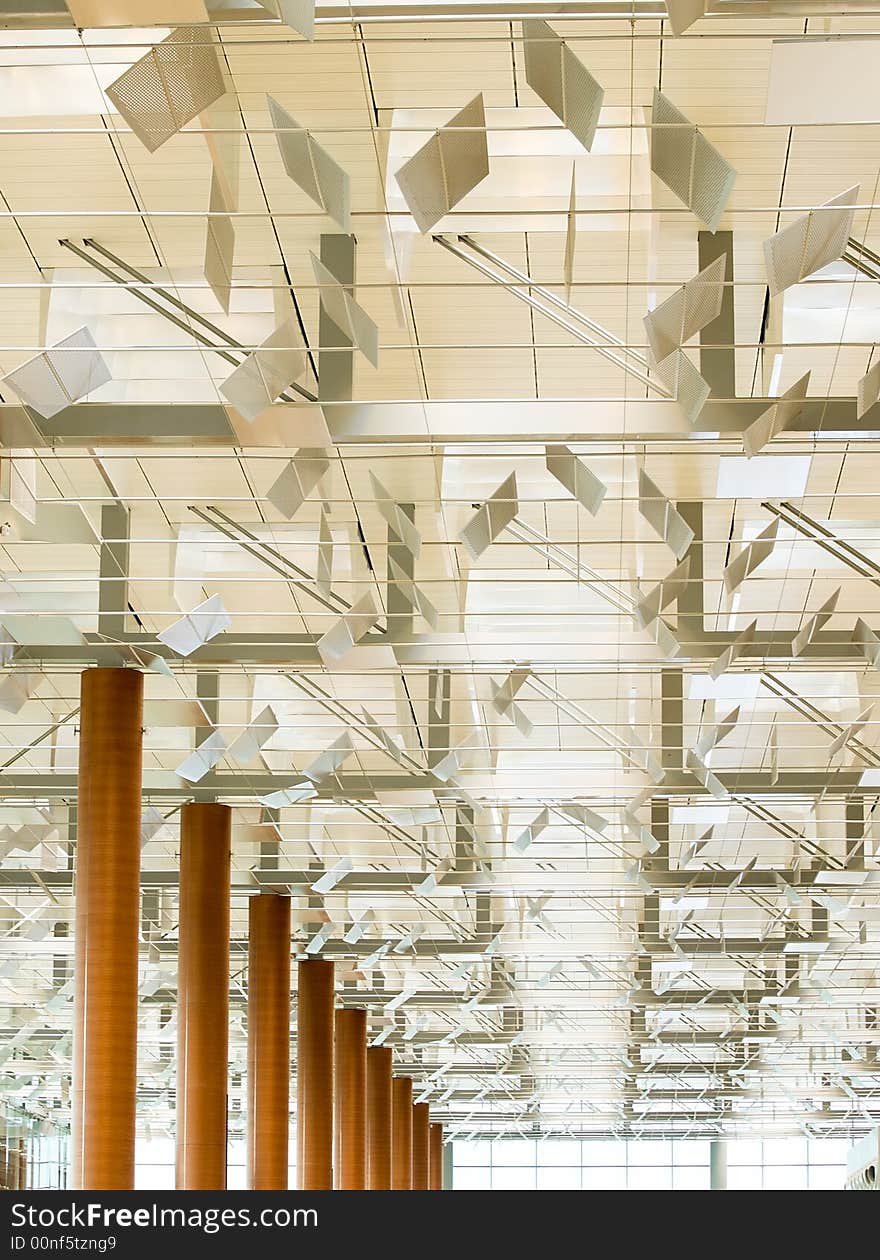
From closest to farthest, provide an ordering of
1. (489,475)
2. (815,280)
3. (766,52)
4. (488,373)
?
(766,52) < (815,280) < (488,373) < (489,475)

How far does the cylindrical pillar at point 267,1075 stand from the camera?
42969 millimetres

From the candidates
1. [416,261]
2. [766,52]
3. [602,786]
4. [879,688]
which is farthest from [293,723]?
[766,52]

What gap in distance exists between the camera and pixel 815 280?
1870cm

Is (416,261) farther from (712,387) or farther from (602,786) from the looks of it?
(602,786)

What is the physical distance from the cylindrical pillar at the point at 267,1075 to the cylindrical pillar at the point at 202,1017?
270 inches

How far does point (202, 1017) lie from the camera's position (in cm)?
3566

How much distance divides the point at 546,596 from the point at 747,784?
28.4ft

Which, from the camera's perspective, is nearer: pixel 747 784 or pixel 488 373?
pixel 488 373

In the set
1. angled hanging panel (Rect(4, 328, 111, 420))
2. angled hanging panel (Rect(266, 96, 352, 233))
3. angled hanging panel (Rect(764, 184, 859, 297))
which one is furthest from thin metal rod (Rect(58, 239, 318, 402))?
angled hanging panel (Rect(764, 184, 859, 297))

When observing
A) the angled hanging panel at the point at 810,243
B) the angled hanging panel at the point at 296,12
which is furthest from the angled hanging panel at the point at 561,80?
the angled hanging panel at the point at 810,243

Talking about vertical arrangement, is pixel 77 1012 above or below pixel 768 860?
below

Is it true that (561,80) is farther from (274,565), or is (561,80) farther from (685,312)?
(274,565)

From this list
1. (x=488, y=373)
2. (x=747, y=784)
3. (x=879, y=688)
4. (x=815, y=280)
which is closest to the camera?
(x=815, y=280)

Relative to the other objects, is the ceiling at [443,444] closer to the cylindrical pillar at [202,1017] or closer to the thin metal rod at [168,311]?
the thin metal rod at [168,311]
